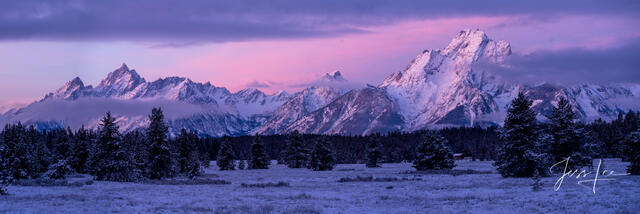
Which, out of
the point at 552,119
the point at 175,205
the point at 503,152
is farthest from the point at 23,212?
the point at 552,119

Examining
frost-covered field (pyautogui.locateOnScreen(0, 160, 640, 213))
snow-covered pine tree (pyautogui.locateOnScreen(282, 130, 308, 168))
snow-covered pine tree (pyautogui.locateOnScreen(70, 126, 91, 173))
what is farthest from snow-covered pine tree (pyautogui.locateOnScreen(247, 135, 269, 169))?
frost-covered field (pyautogui.locateOnScreen(0, 160, 640, 213))

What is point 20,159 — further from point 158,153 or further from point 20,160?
point 158,153

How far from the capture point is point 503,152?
64.0m

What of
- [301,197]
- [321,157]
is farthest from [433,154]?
[301,197]

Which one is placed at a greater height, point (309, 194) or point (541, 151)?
point (541, 151)

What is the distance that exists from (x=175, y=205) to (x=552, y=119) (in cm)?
4538

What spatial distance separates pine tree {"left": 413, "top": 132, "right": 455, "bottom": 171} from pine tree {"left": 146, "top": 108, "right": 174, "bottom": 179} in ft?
120

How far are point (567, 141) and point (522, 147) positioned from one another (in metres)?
7.60

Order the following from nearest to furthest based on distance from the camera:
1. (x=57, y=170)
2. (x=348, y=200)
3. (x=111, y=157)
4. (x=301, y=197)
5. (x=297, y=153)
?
1. (x=348, y=200)
2. (x=301, y=197)
3. (x=111, y=157)
4. (x=57, y=170)
5. (x=297, y=153)

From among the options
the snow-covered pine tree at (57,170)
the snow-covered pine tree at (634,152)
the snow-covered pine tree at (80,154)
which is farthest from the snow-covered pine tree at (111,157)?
the snow-covered pine tree at (634,152)

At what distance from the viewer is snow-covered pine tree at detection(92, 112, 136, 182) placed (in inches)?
2628

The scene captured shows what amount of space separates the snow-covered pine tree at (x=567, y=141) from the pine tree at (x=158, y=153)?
144 feet

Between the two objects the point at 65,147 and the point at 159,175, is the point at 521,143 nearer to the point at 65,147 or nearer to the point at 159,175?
the point at 159,175

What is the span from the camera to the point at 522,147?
205 feet
